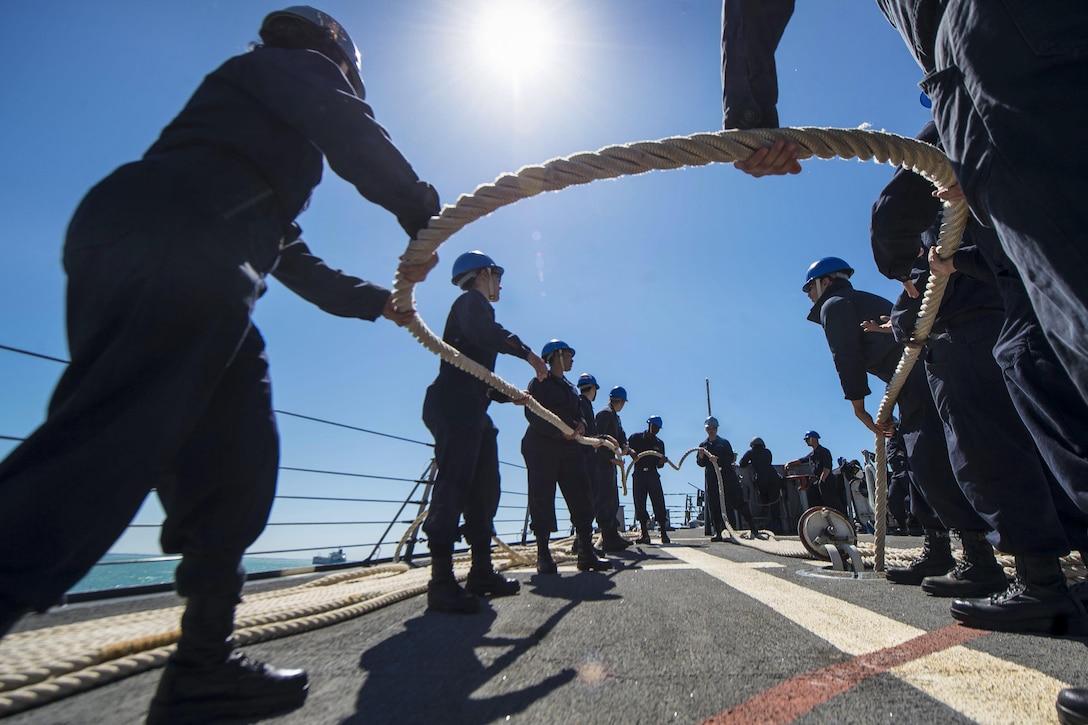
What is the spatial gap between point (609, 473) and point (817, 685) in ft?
22.5

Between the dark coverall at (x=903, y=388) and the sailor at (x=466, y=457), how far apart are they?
207 centimetres

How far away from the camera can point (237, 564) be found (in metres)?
1.37

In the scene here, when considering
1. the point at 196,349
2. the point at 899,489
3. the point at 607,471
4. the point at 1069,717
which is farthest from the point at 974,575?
the point at 607,471

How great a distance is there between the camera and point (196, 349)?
3.43 feet

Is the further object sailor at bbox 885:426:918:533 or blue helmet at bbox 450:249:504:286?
sailor at bbox 885:426:918:533

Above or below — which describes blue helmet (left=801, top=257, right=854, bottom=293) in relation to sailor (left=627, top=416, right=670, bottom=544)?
above

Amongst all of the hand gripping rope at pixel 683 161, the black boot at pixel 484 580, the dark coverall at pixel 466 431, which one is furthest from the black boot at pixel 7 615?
the black boot at pixel 484 580

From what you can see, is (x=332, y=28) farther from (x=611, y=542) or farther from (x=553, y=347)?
(x=611, y=542)

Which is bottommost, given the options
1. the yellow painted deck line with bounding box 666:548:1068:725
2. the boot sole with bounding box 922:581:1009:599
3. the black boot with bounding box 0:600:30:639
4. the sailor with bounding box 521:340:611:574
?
the boot sole with bounding box 922:581:1009:599

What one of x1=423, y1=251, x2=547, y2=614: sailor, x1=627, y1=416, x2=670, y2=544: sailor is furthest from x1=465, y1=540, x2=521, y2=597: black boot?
x1=627, y1=416, x2=670, y2=544: sailor

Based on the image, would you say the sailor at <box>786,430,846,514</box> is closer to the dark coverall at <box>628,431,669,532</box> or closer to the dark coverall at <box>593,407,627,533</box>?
the dark coverall at <box>628,431,669,532</box>

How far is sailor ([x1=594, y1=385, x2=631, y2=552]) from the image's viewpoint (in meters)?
6.54

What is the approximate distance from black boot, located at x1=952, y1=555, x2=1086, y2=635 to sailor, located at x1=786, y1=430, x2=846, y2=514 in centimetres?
974

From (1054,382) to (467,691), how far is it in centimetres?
160
